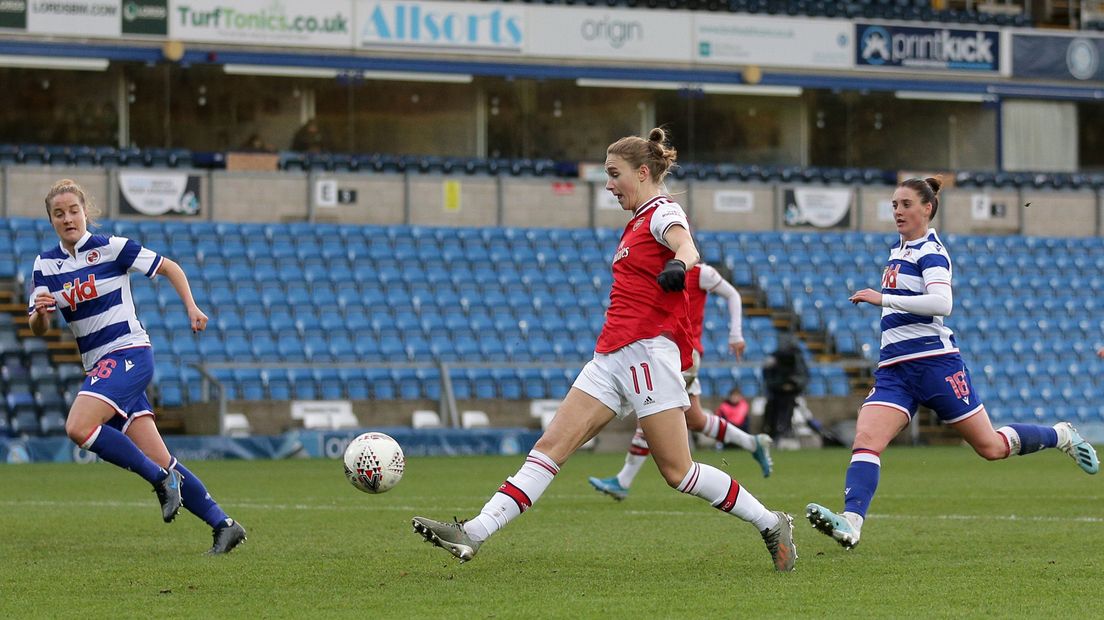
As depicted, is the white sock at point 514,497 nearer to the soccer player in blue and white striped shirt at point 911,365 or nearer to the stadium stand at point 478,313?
the soccer player in blue and white striped shirt at point 911,365

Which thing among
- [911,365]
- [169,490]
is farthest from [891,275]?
[169,490]

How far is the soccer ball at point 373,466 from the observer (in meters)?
9.05

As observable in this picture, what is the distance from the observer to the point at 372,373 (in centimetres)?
2583

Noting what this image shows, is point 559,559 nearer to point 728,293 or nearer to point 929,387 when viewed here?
point 929,387

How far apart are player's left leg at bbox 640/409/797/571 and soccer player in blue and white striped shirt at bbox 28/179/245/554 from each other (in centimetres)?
276

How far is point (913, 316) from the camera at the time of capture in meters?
9.30

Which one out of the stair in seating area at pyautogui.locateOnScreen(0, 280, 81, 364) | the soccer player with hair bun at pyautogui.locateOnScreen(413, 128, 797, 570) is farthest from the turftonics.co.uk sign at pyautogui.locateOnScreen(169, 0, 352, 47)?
the soccer player with hair bun at pyautogui.locateOnScreen(413, 128, 797, 570)

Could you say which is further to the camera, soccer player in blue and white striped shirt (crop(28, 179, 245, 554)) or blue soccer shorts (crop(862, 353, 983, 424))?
soccer player in blue and white striped shirt (crop(28, 179, 245, 554))

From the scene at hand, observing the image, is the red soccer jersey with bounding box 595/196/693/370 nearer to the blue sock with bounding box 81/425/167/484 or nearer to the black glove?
the black glove

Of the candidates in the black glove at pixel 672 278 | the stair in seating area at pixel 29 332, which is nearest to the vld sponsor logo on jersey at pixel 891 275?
the black glove at pixel 672 278

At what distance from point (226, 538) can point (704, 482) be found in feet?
9.59

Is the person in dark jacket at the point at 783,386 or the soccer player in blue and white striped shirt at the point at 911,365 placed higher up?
the soccer player in blue and white striped shirt at the point at 911,365

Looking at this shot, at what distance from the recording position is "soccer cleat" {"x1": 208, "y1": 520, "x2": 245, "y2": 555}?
9492 millimetres

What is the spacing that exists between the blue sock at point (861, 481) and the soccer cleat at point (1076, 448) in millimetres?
1571
